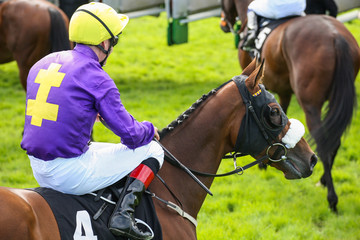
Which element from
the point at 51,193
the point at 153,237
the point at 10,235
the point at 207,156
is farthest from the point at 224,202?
the point at 10,235

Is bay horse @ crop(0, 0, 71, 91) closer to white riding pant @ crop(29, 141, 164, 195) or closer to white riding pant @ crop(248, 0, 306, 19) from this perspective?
white riding pant @ crop(248, 0, 306, 19)

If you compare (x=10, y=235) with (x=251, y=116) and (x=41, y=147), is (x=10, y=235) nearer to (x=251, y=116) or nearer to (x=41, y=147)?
(x=41, y=147)

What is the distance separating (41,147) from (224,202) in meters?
3.09

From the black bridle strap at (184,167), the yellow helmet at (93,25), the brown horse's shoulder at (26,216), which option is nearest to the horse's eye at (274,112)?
the black bridle strap at (184,167)

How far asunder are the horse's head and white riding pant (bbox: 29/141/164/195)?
24.4 inches

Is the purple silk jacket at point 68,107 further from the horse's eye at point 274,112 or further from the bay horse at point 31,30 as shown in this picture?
the bay horse at point 31,30

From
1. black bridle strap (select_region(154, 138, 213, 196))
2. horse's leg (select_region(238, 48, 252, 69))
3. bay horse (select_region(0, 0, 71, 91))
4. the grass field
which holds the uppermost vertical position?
black bridle strap (select_region(154, 138, 213, 196))

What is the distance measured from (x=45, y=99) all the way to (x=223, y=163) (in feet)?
13.6

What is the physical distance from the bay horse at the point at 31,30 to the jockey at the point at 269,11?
8.17ft

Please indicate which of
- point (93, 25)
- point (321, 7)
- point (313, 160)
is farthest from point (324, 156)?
point (93, 25)

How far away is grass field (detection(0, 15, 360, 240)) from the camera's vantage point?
190 inches

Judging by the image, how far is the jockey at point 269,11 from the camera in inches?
240

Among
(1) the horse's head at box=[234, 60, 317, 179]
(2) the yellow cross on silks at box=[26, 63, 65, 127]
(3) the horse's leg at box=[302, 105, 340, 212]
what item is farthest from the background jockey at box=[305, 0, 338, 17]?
(2) the yellow cross on silks at box=[26, 63, 65, 127]

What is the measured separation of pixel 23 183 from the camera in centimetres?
556
